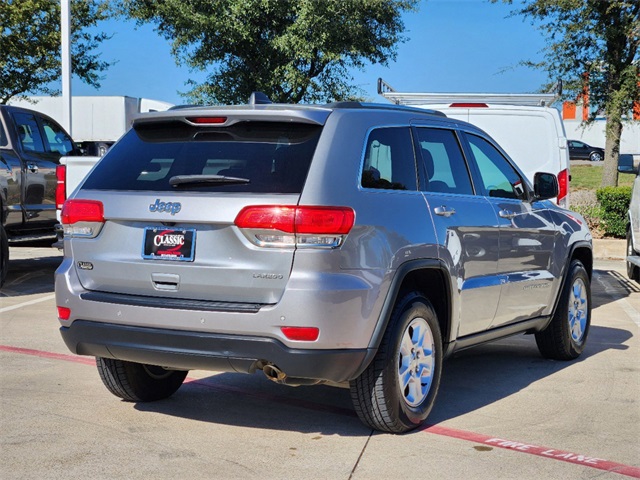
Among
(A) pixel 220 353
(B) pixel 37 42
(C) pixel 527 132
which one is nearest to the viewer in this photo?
(A) pixel 220 353

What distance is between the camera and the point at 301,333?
4.74m

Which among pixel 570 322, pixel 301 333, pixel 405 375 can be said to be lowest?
pixel 570 322

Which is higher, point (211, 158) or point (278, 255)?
point (211, 158)

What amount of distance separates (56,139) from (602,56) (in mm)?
15231

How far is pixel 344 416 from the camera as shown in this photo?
230 inches

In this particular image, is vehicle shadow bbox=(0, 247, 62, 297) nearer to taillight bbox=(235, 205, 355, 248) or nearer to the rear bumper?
the rear bumper

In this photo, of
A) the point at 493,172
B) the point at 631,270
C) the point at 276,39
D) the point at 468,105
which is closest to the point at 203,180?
the point at 493,172

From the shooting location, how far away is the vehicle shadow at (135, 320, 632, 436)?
18.7 feet

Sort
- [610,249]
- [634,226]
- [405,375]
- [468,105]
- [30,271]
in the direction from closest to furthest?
1. [405,375]
2. [468,105]
3. [634,226]
4. [30,271]
5. [610,249]

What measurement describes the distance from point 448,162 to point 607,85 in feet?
61.0

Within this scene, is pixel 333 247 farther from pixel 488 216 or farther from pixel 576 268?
pixel 576 268

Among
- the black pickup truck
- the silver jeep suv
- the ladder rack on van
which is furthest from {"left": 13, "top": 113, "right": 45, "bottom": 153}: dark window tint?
the silver jeep suv

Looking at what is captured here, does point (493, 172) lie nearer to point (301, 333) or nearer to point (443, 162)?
point (443, 162)

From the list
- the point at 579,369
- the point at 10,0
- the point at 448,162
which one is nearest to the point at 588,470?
the point at 448,162
